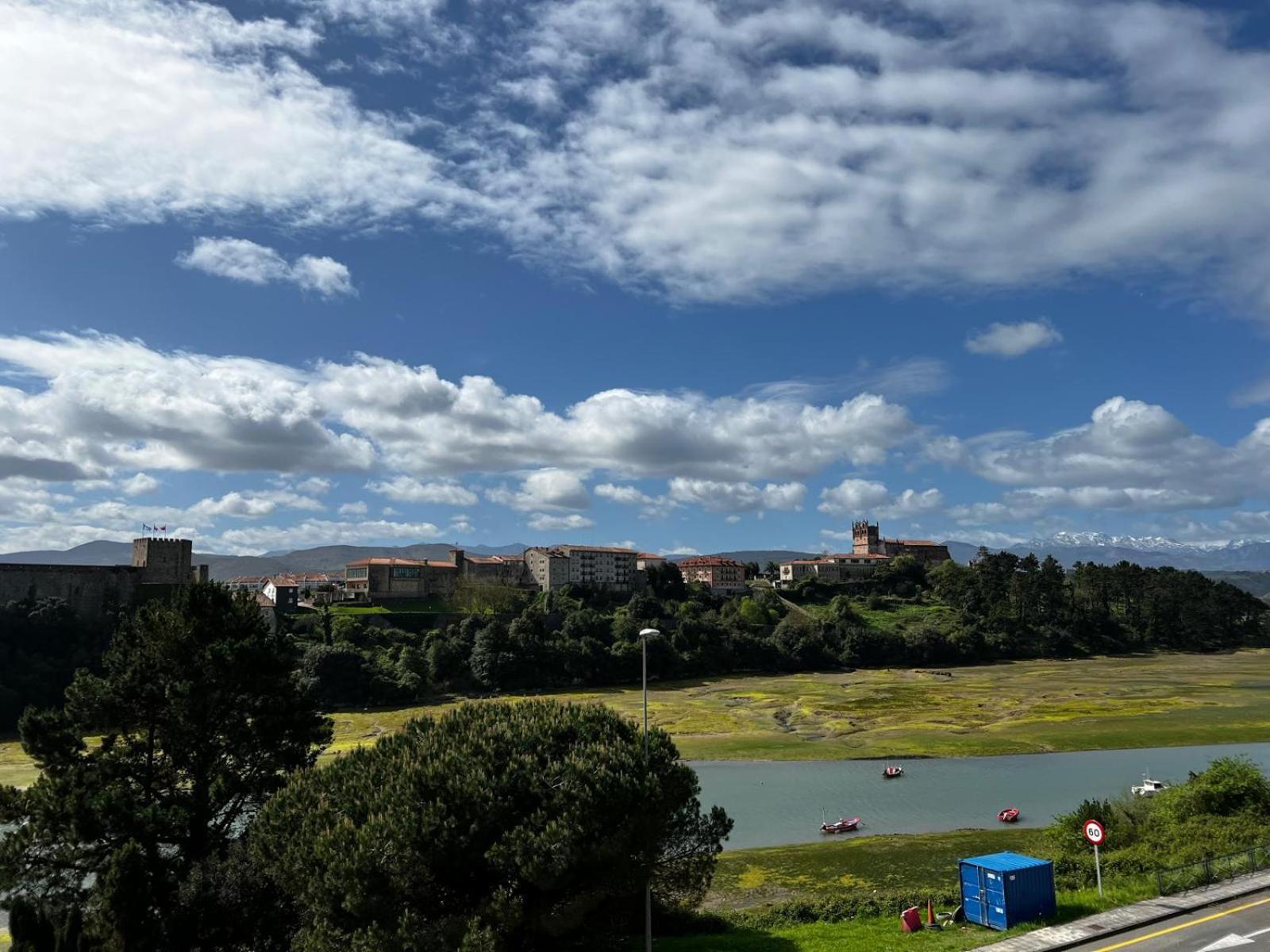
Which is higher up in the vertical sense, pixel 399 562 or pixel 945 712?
pixel 399 562

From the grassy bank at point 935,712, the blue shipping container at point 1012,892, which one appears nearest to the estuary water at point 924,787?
the grassy bank at point 935,712

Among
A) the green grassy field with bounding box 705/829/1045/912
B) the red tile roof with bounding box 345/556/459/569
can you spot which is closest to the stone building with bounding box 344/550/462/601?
the red tile roof with bounding box 345/556/459/569

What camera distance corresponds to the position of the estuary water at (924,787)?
5359 cm

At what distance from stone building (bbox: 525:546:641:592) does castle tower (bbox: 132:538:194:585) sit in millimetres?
69818

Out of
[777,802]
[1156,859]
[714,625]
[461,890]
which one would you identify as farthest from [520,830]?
[714,625]

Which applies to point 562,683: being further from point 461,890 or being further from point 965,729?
point 461,890

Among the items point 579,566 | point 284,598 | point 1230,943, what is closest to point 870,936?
point 1230,943

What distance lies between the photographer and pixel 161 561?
133m

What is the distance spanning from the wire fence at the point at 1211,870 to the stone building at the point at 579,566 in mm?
149028

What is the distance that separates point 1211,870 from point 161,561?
456ft

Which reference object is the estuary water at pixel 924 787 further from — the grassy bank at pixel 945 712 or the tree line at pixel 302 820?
the tree line at pixel 302 820

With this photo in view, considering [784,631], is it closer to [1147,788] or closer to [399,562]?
[399,562]

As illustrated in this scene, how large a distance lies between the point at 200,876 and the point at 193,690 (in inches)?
298

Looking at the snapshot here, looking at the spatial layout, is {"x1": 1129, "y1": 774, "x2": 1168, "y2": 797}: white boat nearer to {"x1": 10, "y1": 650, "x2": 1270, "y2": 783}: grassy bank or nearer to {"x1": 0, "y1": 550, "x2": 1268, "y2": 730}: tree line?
{"x1": 10, "y1": 650, "x2": 1270, "y2": 783}: grassy bank
